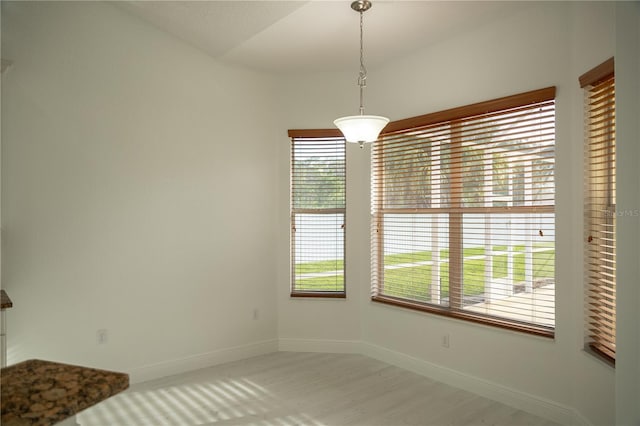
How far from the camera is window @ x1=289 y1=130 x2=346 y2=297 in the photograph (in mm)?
4609

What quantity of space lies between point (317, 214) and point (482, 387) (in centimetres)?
222

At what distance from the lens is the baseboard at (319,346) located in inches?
179

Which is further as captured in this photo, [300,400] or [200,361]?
[200,361]

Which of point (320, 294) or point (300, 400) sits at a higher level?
point (320, 294)

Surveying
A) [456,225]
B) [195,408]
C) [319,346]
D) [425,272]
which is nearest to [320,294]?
[319,346]

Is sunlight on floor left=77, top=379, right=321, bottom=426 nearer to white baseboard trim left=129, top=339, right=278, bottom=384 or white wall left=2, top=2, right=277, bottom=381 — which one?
white baseboard trim left=129, top=339, right=278, bottom=384

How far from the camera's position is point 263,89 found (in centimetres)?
461

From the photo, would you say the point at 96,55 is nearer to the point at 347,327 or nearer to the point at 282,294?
the point at 282,294

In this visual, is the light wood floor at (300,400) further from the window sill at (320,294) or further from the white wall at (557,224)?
the window sill at (320,294)

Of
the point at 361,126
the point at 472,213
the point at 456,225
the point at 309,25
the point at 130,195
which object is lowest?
the point at 456,225

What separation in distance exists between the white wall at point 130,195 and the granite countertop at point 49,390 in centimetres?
247

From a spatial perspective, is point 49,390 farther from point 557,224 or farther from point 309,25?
point 309,25

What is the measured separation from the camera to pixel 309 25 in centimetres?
350

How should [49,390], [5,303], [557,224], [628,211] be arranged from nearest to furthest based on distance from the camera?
1. [49,390]
2. [628,211]
3. [5,303]
4. [557,224]
